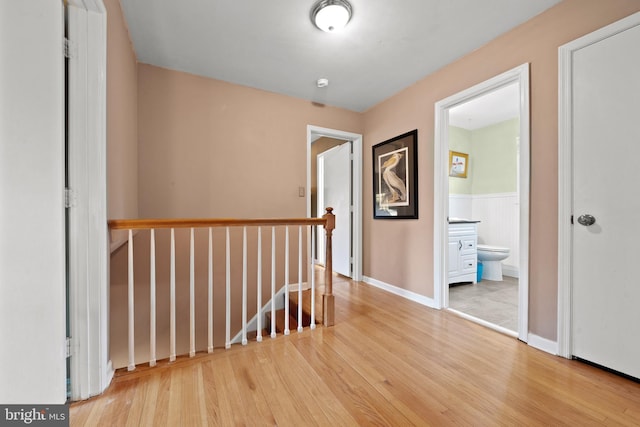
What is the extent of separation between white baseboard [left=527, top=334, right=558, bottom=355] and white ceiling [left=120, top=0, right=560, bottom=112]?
2.23 m

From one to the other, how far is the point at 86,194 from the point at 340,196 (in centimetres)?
296

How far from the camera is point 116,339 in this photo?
7.11 feet

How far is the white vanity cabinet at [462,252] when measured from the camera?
10.8 ft

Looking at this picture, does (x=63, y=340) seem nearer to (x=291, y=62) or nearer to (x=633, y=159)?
(x=291, y=62)

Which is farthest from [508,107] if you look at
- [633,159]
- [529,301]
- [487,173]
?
[529,301]

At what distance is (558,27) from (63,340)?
3276 mm

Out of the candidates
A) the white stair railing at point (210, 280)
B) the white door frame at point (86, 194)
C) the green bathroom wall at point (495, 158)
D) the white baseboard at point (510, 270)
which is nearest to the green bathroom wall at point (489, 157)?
the green bathroom wall at point (495, 158)

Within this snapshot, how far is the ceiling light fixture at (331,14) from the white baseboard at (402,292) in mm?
2523

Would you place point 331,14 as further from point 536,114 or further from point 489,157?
point 489,157

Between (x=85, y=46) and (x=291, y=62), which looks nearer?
(x=85, y=46)

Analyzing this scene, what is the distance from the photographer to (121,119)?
5.82 ft

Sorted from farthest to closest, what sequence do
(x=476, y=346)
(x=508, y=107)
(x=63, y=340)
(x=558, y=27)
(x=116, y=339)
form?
(x=508, y=107)
(x=116, y=339)
(x=476, y=346)
(x=558, y=27)
(x=63, y=340)

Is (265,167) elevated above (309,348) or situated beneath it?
elevated above

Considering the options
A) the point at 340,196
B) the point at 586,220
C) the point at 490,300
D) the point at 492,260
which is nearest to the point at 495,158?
the point at 492,260
